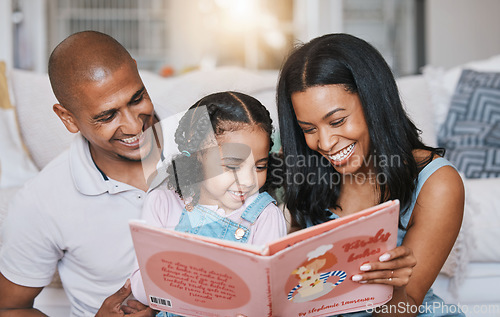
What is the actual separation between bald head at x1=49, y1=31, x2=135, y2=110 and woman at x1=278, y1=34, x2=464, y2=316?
313 millimetres

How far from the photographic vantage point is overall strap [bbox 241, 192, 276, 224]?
0.75m

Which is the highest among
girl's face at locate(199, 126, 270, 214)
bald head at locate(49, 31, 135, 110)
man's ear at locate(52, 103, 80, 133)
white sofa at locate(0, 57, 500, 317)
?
bald head at locate(49, 31, 135, 110)

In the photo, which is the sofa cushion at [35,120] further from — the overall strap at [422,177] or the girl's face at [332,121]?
the overall strap at [422,177]

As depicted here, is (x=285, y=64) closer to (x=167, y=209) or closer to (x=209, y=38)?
(x=167, y=209)

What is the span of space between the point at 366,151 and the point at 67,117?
55cm

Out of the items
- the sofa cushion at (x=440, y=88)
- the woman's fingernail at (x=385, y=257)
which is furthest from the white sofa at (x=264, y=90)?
the woman's fingernail at (x=385, y=257)

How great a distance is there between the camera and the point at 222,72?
134 cm

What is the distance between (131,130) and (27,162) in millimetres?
881

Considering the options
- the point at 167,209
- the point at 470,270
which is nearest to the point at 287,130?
the point at 167,209

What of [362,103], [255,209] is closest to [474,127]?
[362,103]

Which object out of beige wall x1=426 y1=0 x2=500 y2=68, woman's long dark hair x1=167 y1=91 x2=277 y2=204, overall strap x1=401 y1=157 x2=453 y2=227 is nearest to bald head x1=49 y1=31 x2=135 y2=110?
woman's long dark hair x1=167 y1=91 x2=277 y2=204

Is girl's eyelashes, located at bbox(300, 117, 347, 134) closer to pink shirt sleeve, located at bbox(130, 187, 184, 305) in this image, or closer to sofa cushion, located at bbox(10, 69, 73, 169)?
pink shirt sleeve, located at bbox(130, 187, 184, 305)

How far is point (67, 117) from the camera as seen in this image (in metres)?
0.80

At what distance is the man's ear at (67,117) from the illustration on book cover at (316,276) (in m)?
0.44
